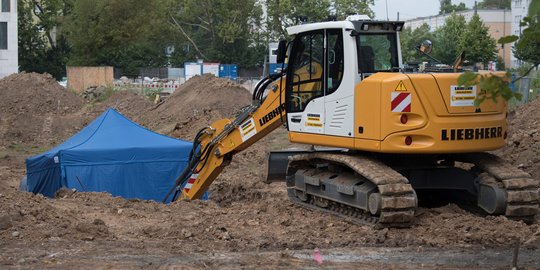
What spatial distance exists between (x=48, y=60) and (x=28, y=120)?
134 feet

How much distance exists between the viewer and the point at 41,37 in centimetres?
7475

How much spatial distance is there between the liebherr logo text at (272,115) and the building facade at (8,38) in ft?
180

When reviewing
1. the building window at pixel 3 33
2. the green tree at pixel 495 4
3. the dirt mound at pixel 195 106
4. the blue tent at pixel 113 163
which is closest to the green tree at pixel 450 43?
the dirt mound at pixel 195 106

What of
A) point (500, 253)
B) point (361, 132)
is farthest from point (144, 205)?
point (500, 253)

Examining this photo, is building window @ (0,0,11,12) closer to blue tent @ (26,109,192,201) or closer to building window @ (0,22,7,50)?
building window @ (0,22,7,50)

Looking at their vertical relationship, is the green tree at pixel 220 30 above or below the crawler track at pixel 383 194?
above

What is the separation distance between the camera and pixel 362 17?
1194cm

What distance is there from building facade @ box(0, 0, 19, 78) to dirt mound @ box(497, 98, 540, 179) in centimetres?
4985

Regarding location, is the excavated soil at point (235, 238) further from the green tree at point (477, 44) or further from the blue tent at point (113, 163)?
the green tree at point (477, 44)

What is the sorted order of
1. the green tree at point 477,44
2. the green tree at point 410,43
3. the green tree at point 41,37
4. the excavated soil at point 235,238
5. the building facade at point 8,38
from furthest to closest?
the green tree at point 41,37 < the building facade at point 8,38 < the green tree at point 477,44 < the green tree at point 410,43 < the excavated soil at point 235,238

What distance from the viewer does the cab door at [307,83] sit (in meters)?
12.0

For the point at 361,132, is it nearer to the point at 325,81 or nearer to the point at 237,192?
the point at 325,81

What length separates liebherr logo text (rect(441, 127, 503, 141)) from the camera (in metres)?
10.8

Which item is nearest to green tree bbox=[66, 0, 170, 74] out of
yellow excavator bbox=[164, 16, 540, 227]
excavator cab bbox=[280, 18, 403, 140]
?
yellow excavator bbox=[164, 16, 540, 227]
